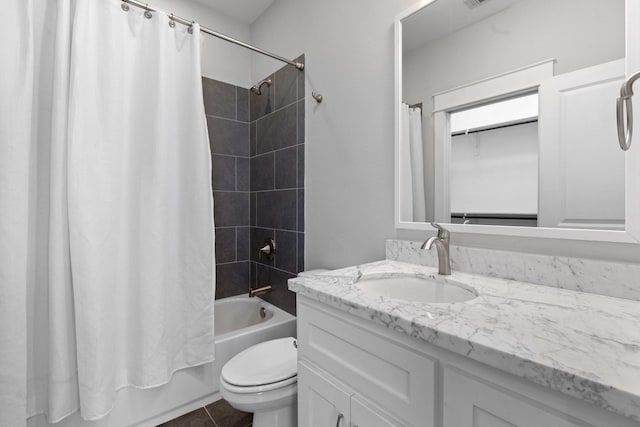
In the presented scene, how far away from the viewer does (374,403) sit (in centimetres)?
72

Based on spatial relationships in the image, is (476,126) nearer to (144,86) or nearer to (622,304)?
(622,304)

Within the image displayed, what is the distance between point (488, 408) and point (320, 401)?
514 mm

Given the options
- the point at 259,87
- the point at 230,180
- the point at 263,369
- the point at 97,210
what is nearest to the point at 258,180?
the point at 230,180

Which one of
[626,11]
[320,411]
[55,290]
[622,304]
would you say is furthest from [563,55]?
[55,290]

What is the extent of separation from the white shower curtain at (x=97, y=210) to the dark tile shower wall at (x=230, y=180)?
69 centimetres

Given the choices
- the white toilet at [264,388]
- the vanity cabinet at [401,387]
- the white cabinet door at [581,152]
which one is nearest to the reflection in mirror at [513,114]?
the white cabinet door at [581,152]

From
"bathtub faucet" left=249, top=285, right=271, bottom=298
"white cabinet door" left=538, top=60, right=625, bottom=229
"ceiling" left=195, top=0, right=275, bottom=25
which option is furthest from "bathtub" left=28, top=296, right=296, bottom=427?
"ceiling" left=195, top=0, right=275, bottom=25

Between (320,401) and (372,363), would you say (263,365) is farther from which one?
(372,363)

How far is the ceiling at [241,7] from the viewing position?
84.4 inches

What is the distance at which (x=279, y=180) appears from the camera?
6.86 feet

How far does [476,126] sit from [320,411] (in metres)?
1.15

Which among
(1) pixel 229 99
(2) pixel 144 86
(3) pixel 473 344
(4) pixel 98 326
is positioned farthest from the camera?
(1) pixel 229 99

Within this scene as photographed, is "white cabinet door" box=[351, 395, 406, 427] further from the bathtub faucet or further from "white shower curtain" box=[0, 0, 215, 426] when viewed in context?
the bathtub faucet

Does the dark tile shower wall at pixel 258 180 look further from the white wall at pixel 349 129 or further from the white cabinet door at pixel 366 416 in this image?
the white cabinet door at pixel 366 416
